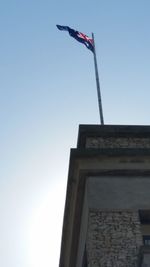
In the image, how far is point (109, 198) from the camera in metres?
15.3

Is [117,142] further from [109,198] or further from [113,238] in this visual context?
[113,238]

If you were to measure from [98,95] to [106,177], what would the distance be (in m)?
6.01

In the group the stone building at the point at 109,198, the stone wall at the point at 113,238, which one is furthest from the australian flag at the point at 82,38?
the stone wall at the point at 113,238

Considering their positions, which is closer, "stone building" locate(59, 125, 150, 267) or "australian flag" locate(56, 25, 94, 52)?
"stone building" locate(59, 125, 150, 267)

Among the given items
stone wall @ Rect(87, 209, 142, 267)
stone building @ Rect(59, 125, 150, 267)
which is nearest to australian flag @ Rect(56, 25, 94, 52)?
stone building @ Rect(59, 125, 150, 267)

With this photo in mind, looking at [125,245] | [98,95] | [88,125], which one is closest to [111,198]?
[125,245]

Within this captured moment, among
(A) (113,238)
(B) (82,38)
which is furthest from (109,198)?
(B) (82,38)

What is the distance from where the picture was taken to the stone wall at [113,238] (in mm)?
13812

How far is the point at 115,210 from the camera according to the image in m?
15.0

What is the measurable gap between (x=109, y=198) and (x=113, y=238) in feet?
4.87

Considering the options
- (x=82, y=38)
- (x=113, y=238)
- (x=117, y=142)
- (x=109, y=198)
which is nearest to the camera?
(x=113, y=238)

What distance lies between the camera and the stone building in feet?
46.3

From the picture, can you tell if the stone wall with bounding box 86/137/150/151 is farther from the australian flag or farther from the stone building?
the australian flag

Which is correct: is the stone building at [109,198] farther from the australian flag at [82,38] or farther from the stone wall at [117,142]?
the australian flag at [82,38]
